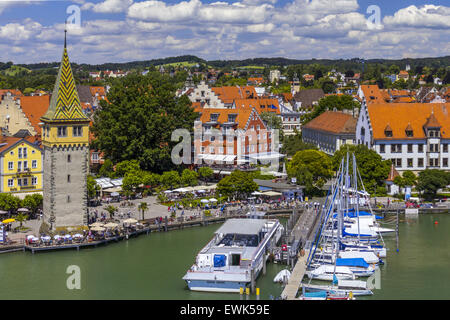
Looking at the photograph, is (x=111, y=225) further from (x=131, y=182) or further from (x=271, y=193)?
(x=271, y=193)

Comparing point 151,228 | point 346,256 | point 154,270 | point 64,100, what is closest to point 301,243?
point 346,256

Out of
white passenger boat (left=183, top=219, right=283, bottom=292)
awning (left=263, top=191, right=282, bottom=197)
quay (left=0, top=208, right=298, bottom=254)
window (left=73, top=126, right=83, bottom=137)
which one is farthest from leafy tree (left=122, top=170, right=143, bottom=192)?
white passenger boat (left=183, top=219, right=283, bottom=292)

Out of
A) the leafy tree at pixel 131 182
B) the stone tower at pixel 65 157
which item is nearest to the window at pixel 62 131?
the stone tower at pixel 65 157

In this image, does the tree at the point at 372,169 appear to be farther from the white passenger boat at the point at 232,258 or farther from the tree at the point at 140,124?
the white passenger boat at the point at 232,258

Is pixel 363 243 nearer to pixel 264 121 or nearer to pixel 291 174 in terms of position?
pixel 291 174

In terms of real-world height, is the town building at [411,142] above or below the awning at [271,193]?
above

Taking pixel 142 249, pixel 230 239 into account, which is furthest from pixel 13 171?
pixel 230 239
